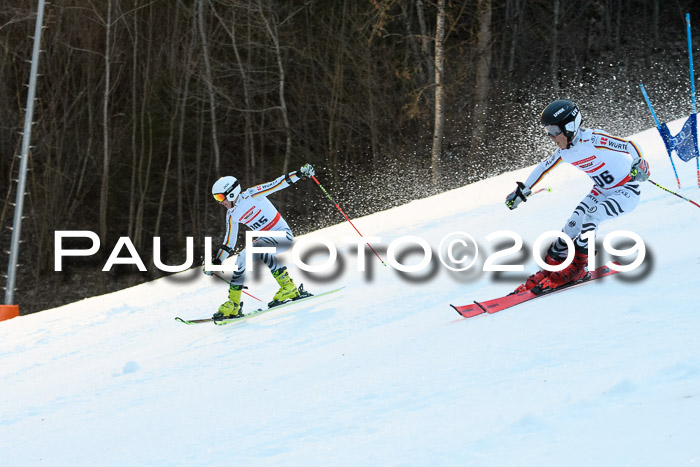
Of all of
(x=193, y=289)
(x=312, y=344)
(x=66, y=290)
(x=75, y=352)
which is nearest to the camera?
(x=312, y=344)

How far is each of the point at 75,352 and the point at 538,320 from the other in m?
5.03

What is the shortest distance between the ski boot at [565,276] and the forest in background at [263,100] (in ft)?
51.1

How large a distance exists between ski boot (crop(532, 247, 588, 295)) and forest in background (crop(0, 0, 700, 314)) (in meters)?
15.6

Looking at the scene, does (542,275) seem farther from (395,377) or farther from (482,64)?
(482,64)

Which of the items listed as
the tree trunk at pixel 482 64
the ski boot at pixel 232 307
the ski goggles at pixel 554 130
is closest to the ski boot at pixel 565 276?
the ski goggles at pixel 554 130

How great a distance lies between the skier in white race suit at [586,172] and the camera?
6.02 metres

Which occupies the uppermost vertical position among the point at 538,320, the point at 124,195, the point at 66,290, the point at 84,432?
the point at 538,320

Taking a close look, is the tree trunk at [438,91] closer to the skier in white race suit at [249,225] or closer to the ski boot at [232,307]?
the skier in white race suit at [249,225]

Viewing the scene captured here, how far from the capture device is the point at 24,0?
83.7ft

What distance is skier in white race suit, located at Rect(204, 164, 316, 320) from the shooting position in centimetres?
787

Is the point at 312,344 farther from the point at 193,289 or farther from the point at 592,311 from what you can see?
the point at 193,289

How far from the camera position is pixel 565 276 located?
20.6 feet

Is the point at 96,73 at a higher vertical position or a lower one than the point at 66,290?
higher

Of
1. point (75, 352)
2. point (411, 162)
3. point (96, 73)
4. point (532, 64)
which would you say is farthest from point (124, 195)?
point (75, 352)
